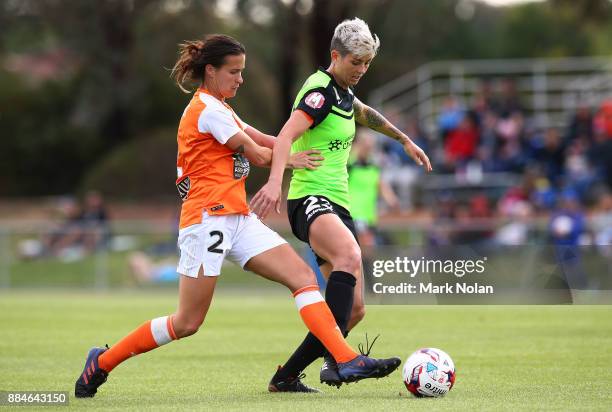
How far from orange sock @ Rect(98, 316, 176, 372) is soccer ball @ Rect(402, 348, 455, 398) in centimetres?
156

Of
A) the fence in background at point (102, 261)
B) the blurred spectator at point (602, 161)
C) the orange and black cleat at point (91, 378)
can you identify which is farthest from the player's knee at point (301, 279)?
the blurred spectator at point (602, 161)

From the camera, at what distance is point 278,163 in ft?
24.4

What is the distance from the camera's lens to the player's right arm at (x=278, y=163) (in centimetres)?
727

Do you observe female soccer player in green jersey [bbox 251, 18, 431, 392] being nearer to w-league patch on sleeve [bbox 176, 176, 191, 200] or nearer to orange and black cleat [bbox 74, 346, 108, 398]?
w-league patch on sleeve [bbox 176, 176, 191, 200]

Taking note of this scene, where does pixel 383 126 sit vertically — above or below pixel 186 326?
above

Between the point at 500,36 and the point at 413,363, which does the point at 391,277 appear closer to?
the point at 413,363

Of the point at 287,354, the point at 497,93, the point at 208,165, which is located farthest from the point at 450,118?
the point at 208,165

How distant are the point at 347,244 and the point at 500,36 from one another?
2127 inches

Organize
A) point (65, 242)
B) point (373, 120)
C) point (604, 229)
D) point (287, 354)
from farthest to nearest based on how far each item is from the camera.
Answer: point (65, 242) → point (604, 229) → point (287, 354) → point (373, 120)

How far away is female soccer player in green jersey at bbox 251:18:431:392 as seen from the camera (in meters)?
7.75

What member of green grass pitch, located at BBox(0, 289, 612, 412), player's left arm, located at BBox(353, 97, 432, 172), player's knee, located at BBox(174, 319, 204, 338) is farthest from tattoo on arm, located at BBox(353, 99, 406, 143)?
player's knee, located at BBox(174, 319, 204, 338)

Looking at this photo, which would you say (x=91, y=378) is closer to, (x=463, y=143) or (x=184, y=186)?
(x=184, y=186)

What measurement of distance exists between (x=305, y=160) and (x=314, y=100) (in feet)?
1.42

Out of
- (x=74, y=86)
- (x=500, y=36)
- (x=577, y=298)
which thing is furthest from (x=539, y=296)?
(x=500, y=36)
